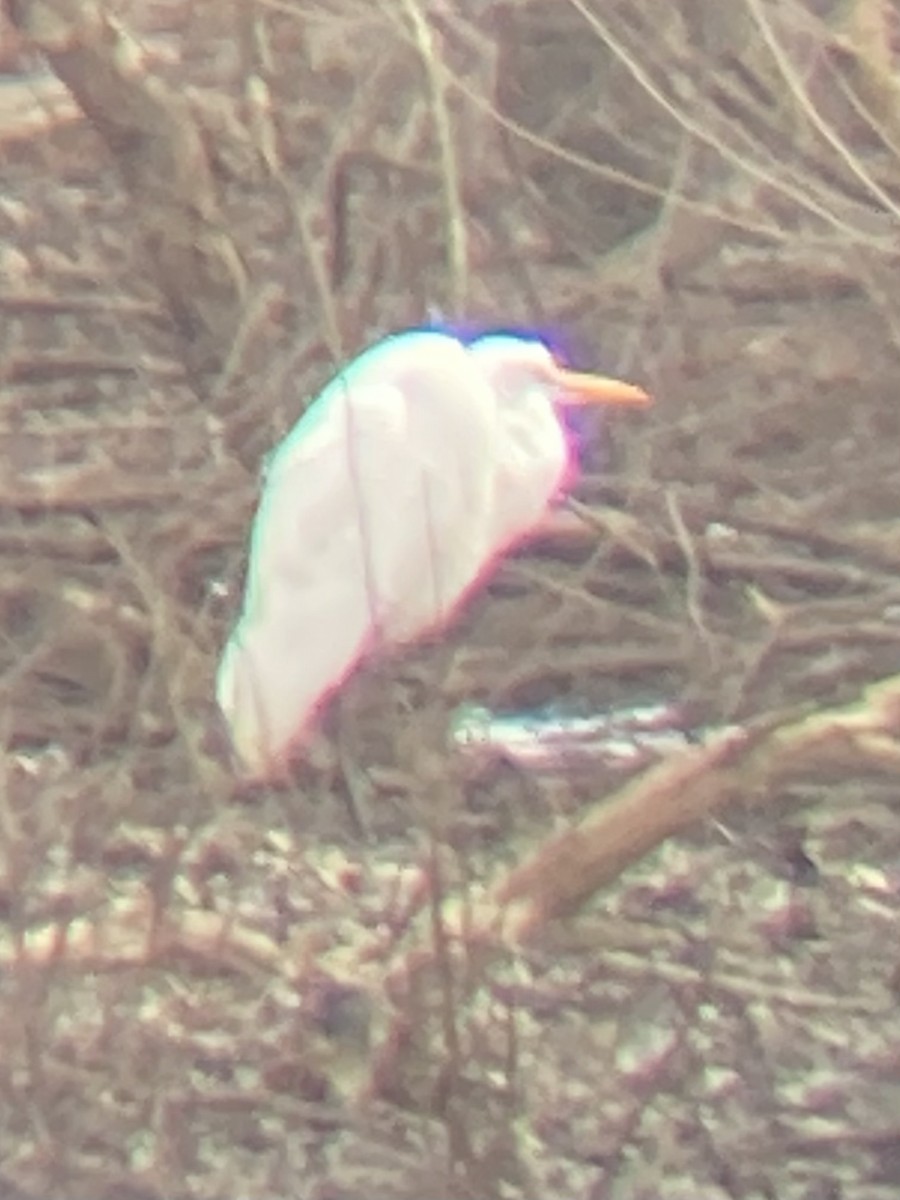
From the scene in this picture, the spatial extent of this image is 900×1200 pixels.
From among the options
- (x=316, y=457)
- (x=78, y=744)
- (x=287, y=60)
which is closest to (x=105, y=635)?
(x=78, y=744)

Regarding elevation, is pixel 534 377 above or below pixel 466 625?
above

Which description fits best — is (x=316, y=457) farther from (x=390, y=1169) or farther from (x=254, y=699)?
(x=390, y=1169)

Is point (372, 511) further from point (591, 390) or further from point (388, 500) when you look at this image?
point (591, 390)

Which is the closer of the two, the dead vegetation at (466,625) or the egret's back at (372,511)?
the egret's back at (372,511)

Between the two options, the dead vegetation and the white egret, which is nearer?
the white egret

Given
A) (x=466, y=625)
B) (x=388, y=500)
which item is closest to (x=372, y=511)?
(x=388, y=500)
